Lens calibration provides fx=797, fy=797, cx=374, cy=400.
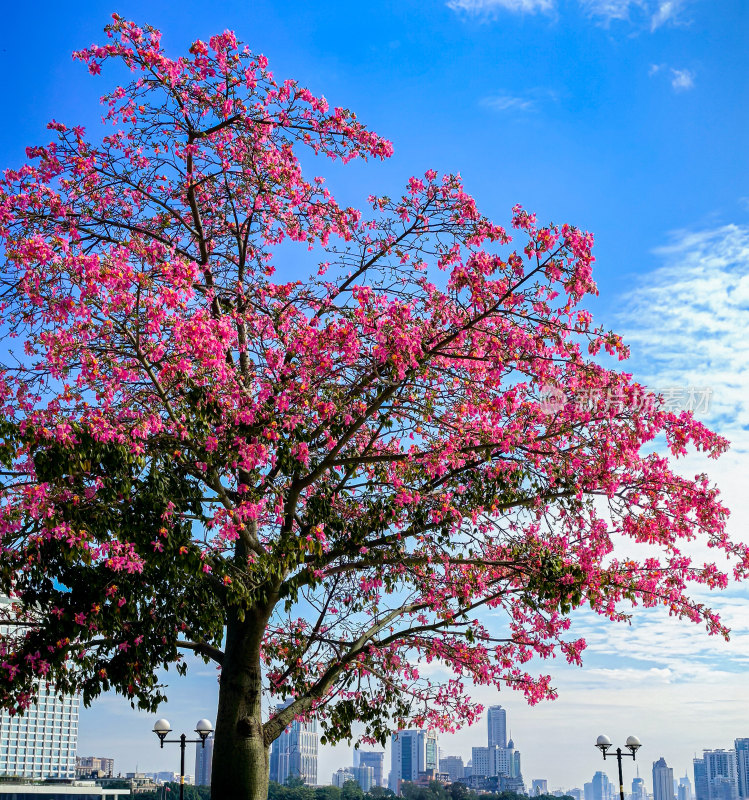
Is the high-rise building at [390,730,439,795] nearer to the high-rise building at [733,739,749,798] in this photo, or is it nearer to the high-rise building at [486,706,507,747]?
the high-rise building at [486,706,507,747]

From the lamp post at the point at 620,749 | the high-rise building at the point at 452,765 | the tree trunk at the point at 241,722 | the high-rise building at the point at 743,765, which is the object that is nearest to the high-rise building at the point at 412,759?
the high-rise building at the point at 452,765

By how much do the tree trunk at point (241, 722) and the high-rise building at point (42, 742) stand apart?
333 ft

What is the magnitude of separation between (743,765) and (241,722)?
6790 inches

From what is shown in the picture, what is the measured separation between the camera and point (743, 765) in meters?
152

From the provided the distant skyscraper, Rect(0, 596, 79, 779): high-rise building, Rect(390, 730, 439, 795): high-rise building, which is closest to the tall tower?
the distant skyscraper

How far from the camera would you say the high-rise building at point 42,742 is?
102938 millimetres

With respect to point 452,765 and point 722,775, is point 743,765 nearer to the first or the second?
point 722,775

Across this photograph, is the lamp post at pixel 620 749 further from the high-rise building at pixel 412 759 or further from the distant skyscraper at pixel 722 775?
the distant skyscraper at pixel 722 775

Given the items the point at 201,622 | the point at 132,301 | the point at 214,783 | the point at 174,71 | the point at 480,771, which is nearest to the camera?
the point at 132,301

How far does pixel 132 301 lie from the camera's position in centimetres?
771

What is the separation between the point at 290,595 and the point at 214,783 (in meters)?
2.81

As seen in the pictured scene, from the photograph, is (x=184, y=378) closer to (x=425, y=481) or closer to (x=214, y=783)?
(x=425, y=481)

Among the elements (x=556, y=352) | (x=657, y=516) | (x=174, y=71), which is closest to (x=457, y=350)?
(x=556, y=352)

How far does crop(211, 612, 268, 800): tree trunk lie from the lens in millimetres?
9742
